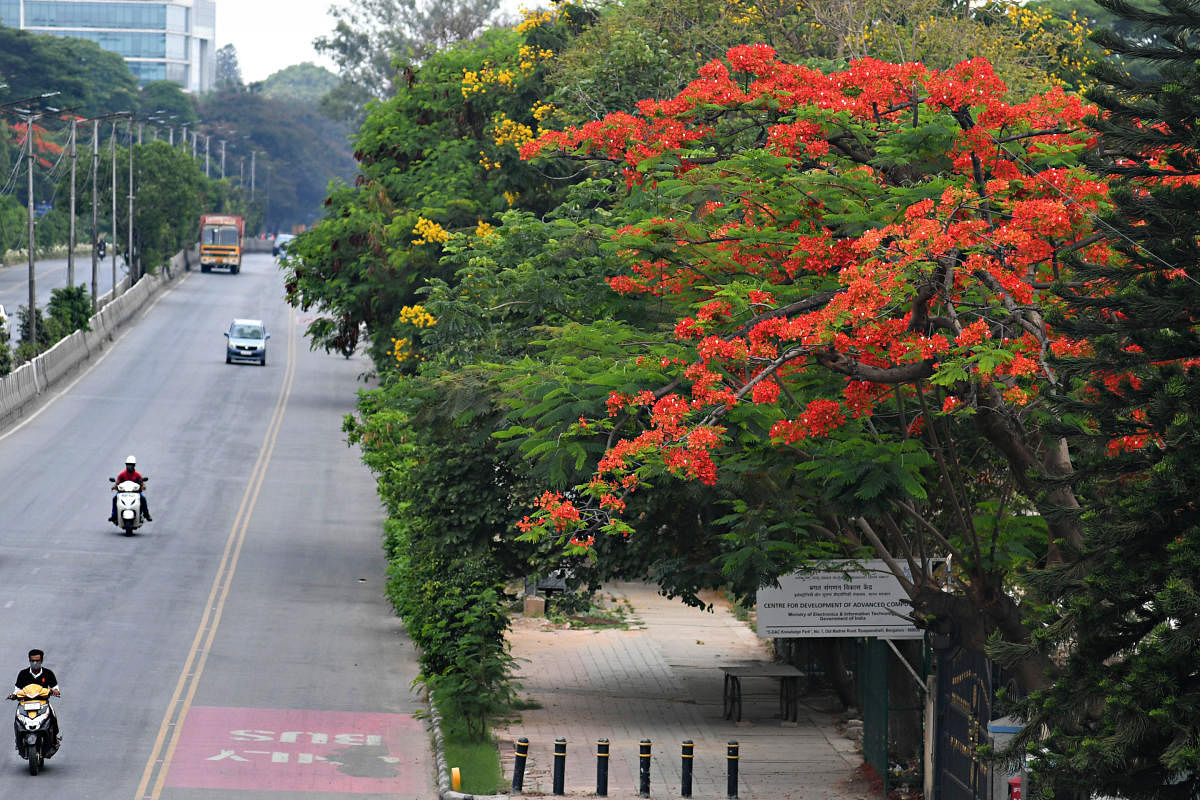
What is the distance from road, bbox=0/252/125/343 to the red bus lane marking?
161 ft

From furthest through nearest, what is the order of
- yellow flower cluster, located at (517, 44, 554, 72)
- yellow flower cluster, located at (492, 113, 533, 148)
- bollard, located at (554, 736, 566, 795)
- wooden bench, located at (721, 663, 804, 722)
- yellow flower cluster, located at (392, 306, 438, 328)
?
yellow flower cluster, located at (517, 44, 554, 72) < yellow flower cluster, located at (492, 113, 533, 148) < yellow flower cluster, located at (392, 306, 438, 328) < wooden bench, located at (721, 663, 804, 722) < bollard, located at (554, 736, 566, 795)

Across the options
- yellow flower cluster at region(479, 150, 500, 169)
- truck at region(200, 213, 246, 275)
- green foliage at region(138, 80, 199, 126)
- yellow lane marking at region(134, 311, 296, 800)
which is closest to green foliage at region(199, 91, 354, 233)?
green foliage at region(138, 80, 199, 126)

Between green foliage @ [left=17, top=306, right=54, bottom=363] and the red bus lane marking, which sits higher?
green foliage @ [left=17, top=306, right=54, bottom=363]

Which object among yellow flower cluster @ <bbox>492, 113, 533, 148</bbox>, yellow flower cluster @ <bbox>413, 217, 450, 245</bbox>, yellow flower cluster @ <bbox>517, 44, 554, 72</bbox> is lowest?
yellow flower cluster @ <bbox>413, 217, 450, 245</bbox>

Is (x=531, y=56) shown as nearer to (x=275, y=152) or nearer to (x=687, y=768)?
(x=687, y=768)

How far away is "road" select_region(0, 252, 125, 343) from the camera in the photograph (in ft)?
253

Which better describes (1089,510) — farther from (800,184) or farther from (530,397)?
(530,397)

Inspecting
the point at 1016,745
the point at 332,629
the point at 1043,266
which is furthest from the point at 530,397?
the point at 332,629

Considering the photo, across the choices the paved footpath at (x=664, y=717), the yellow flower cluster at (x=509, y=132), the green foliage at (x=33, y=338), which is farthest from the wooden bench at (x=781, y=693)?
the green foliage at (x=33, y=338)

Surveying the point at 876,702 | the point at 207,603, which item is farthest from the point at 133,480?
the point at 876,702

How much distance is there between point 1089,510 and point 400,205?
31416 mm

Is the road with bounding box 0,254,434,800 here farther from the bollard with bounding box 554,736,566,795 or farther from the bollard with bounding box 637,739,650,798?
the bollard with bounding box 637,739,650,798

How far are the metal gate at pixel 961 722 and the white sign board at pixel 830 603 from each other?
1.14m

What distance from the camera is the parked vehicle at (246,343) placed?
6294cm
